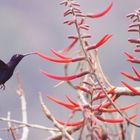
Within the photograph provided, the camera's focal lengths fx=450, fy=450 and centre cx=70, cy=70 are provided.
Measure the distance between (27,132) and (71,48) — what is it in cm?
33

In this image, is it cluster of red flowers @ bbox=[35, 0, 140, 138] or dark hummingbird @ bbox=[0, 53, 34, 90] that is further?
dark hummingbird @ bbox=[0, 53, 34, 90]

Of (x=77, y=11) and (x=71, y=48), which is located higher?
(x=77, y=11)

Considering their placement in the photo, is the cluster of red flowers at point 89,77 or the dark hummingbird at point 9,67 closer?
the cluster of red flowers at point 89,77

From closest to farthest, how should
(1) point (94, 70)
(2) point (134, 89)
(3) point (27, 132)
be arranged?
(1) point (94, 70) → (2) point (134, 89) → (3) point (27, 132)

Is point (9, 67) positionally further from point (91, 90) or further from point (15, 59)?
point (91, 90)

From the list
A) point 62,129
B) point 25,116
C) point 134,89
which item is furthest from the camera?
point 25,116

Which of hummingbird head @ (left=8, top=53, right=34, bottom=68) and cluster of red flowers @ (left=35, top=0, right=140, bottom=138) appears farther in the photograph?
hummingbird head @ (left=8, top=53, right=34, bottom=68)

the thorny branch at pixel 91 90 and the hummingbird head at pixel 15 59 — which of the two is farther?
the hummingbird head at pixel 15 59

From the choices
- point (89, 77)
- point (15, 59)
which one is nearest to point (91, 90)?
point (89, 77)

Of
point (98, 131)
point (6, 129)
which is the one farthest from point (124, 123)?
point (6, 129)

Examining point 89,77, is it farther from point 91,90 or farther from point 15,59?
point 15,59

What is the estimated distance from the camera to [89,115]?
103 centimetres

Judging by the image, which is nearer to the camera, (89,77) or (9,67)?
(89,77)

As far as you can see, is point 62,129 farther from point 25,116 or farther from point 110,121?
point 25,116
